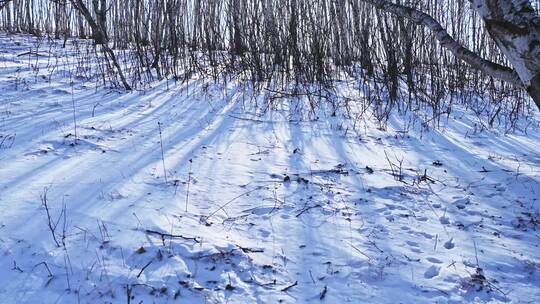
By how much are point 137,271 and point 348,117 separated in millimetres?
3326

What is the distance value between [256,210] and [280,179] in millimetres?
518

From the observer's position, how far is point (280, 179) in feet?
10.2

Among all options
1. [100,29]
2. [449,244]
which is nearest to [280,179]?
[449,244]

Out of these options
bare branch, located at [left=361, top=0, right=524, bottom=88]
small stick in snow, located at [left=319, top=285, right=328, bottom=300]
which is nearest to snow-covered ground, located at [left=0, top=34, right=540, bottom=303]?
small stick in snow, located at [left=319, top=285, right=328, bottom=300]

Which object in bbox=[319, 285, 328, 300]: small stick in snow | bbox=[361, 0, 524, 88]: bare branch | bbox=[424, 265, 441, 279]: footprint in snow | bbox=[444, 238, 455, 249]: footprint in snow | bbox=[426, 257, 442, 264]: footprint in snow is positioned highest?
bbox=[361, 0, 524, 88]: bare branch

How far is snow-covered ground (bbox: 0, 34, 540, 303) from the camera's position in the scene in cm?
193

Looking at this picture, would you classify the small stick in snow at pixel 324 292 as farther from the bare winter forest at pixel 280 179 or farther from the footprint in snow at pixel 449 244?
the footprint in snow at pixel 449 244

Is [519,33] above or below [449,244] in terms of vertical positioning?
above

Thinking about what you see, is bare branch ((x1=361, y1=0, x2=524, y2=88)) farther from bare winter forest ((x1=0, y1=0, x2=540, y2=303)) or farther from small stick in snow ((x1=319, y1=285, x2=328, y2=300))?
small stick in snow ((x1=319, y1=285, x2=328, y2=300))

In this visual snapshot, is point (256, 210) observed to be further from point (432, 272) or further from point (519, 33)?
point (519, 33)

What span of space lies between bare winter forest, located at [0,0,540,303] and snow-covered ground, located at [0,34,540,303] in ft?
0.04

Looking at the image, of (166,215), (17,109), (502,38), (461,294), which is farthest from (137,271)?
(17,109)

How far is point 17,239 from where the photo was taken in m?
2.08

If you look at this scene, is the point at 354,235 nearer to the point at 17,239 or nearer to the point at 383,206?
the point at 383,206
